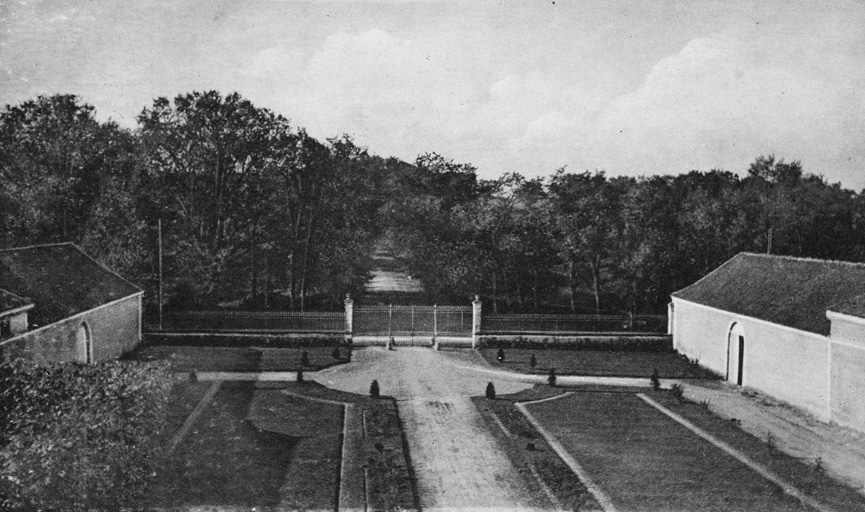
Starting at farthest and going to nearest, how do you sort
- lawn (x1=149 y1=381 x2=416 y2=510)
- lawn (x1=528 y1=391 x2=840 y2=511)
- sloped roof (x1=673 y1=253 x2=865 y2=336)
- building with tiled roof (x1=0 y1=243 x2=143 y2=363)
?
sloped roof (x1=673 y1=253 x2=865 y2=336) < building with tiled roof (x1=0 y1=243 x2=143 y2=363) < lawn (x1=528 y1=391 x2=840 y2=511) < lawn (x1=149 y1=381 x2=416 y2=510)

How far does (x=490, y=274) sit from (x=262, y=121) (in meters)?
17.8

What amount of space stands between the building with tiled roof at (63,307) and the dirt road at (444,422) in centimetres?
927

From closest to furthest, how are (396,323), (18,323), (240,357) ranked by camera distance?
(18,323) → (240,357) → (396,323)

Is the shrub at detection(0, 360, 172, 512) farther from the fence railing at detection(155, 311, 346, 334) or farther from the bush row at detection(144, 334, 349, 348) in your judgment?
the fence railing at detection(155, 311, 346, 334)

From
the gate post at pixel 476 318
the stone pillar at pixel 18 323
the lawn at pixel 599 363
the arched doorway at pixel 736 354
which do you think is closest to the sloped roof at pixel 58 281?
the stone pillar at pixel 18 323

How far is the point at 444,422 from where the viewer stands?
69.5 ft

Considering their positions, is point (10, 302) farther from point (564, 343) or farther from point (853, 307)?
point (853, 307)

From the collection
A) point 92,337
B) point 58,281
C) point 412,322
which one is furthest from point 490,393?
point 58,281

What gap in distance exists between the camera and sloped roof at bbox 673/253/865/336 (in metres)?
24.1

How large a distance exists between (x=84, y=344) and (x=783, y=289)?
28617mm

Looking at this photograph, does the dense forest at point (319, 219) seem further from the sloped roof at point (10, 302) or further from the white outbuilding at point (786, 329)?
the sloped roof at point (10, 302)

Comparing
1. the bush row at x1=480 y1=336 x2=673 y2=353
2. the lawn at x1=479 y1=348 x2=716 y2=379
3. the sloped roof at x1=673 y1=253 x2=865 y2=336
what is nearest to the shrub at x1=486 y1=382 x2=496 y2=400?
the lawn at x1=479 y1=348 x2=716 y2=379

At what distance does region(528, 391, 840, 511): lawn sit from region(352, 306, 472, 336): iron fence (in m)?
12.3

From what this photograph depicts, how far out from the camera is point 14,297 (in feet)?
62.9
